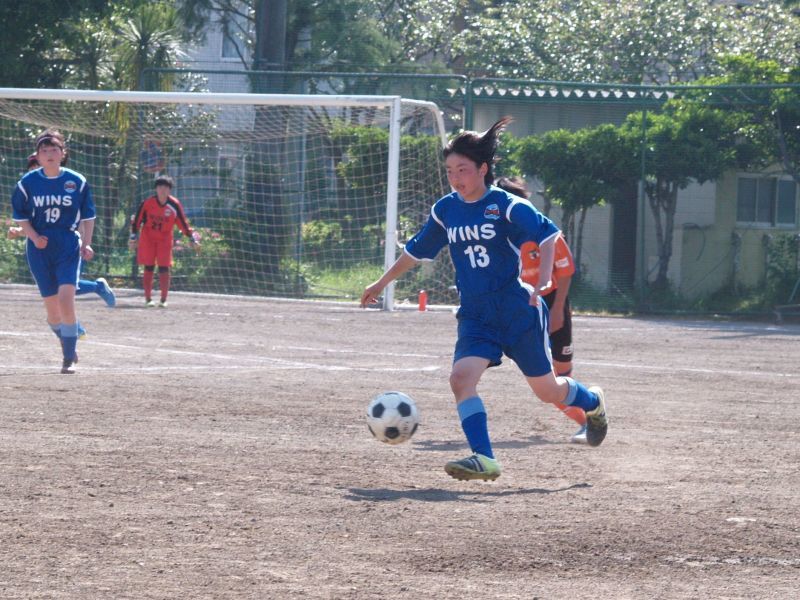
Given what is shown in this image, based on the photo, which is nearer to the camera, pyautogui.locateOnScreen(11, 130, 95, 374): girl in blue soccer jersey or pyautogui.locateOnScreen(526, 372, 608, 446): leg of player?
pyautogui.locateOnScreen(526, 372, 608, 446): leg of player

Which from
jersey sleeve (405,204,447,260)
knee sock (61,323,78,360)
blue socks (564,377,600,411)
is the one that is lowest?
knee sock (61,323,78,360)

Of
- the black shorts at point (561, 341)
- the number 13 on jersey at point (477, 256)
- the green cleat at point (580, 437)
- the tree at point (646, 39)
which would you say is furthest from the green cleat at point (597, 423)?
the tree at point (646, 39)

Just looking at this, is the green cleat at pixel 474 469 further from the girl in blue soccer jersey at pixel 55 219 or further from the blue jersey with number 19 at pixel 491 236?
the girl in blue soccer jersey at pixel 55 219

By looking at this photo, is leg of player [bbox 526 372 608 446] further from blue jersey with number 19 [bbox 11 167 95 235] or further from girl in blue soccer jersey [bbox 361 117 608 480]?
blue jersey with number 19 [bbox 11 167 95 235]

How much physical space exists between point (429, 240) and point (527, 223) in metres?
0.67

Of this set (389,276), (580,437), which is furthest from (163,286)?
(389,276)

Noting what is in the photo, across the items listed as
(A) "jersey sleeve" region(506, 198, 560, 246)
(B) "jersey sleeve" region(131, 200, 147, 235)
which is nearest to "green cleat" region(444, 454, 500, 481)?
(A) "jersey sleeve" region(506, 198, 560, 246)

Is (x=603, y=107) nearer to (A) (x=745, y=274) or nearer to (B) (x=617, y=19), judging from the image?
(A) (x=745, y=274)

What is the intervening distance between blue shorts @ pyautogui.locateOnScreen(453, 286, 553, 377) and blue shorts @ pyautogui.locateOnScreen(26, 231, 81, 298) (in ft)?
15.5

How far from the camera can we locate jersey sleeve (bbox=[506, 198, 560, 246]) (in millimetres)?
6121

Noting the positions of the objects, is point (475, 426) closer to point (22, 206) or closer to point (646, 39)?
point (22, 206)

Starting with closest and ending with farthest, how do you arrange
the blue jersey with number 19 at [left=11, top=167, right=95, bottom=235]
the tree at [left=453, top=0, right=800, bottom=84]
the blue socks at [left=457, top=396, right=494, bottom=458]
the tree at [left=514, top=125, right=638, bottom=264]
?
Result: the blue socks at [left=457, top=396, right=494, bottom=458] < the blue jersey with number 19 at [left=11, top=167, right=95, bottom=235] < the tree at [left=514, top=125, right=638, bottom=264] < the tree at [left=453, top=0, right=800, bottom=84]

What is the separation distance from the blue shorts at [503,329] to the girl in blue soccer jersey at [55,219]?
15.2 feet

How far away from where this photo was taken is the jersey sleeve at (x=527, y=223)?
612cm
